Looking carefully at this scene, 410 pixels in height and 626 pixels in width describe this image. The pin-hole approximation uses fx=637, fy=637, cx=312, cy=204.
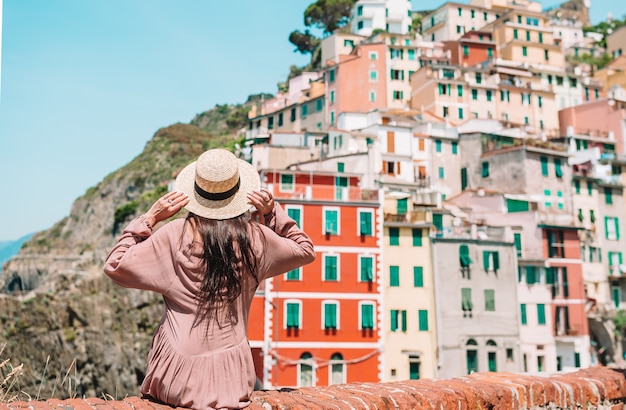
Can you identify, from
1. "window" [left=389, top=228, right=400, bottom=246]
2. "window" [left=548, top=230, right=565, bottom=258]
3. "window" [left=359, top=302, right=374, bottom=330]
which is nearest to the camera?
"window" [left=359, top=302, right=374, bottom=330]

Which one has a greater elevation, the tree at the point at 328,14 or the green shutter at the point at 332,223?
the tree at the point at 328,14

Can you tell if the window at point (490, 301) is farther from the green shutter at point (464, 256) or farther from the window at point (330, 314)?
the window at point (330, 314)

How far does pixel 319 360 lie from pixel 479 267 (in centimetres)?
1034

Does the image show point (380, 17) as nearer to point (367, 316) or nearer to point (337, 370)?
point (367, 316)

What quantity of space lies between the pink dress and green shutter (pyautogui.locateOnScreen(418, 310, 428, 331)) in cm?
3037

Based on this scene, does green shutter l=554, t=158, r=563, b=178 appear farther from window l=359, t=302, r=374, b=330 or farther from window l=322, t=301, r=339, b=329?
window l=322, t=301, r=339, b=329

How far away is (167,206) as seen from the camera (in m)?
3.54

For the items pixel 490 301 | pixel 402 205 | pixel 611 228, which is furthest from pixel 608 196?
pixel 402 205

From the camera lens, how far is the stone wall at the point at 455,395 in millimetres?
3367

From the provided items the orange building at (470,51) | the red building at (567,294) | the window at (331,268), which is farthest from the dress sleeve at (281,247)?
the orange building at (470,51)

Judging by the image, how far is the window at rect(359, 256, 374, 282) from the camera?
3244 cm

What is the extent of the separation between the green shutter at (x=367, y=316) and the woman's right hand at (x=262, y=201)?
28.7 meters

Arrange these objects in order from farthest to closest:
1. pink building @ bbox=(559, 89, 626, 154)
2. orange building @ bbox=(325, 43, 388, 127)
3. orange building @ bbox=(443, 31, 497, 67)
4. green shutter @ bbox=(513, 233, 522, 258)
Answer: orange building @ bbox=(443, 31, 497, 67) < pink building @ bbox=(559, 89, 626, 154) < orange building @ bbox=(325, 43, 388, 127) < green shutter @ bbox=(513, 233, 522, 258)

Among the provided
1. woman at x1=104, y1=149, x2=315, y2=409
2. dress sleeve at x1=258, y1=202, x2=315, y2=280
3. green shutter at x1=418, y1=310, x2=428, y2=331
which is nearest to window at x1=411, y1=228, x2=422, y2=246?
green shutter at x1=418, y1=310, x2=428, y2=331
